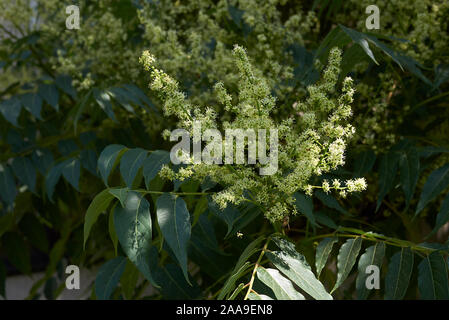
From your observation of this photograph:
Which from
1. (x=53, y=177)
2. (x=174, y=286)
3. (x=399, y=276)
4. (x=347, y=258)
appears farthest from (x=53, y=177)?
(x=399, y=276)

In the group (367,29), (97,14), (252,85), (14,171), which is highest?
(97,14)

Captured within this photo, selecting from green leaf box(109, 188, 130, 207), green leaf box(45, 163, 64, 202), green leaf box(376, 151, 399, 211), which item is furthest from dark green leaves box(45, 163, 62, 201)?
green leaf box(376, 151, 399, 211)

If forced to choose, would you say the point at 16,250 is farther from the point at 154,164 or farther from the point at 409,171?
the point at 409,171

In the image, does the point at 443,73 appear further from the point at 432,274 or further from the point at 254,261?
the point at 254,261

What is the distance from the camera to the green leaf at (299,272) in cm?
87

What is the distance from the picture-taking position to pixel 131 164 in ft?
3.59

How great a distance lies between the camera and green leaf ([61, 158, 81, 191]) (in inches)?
54.9

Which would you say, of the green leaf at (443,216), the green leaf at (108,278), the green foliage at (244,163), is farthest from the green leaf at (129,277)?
the green leaf at (443,216)

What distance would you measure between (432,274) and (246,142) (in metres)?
0.43

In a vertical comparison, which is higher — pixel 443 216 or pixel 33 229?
pixel 443 216

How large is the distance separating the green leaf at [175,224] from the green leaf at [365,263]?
36cm

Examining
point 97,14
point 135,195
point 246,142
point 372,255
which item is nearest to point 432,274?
point 372,255

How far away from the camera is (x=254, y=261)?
1.05 metres

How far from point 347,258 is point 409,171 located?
0.38 metres
